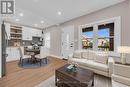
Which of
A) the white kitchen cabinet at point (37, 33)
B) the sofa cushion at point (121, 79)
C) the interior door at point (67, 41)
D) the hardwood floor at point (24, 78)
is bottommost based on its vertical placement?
the hardwood floor at point (24, 78)

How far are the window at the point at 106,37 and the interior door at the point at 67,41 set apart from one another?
1970mm

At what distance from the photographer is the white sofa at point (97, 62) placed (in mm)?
2986

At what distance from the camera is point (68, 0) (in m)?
3.33

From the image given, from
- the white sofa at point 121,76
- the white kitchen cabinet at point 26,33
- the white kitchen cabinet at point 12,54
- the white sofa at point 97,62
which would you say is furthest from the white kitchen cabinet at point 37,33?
the white sofa at point 121,76

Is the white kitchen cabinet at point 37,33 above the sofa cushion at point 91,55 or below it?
above

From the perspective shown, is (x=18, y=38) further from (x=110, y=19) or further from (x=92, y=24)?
(x=110, y=19)

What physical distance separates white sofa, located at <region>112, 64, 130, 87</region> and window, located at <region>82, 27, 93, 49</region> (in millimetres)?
2625

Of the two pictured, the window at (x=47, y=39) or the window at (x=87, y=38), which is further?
the window at (x=47, y=39)

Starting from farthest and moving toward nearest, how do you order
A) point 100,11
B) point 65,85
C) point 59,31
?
point 59,31, point 100,11, point 65,85

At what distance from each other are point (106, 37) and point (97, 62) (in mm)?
1380

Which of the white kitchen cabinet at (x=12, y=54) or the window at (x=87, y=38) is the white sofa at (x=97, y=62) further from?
the white kitchen cabinet at (x=12, y=54)

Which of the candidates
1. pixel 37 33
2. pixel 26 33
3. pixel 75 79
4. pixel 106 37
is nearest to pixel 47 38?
pixel 37 33

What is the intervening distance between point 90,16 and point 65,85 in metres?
3.66

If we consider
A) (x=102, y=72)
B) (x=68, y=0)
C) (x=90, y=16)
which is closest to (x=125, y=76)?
(x=102, y=72)
